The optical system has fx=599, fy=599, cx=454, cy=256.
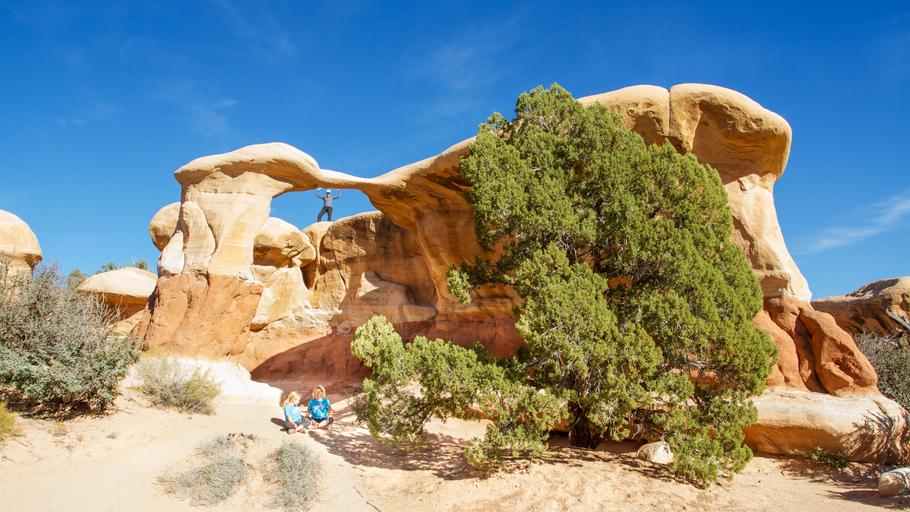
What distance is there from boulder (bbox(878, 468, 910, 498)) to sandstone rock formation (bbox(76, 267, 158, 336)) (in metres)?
20.0

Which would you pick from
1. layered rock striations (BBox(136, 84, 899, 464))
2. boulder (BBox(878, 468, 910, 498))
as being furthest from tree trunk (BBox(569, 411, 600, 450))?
boulder (BBox(878, 468, 910, 498))

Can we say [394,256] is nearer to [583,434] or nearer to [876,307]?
[583,434]

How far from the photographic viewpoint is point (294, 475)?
9.19 meters

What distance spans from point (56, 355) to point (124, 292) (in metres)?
11.7

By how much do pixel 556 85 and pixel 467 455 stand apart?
6.81 meters

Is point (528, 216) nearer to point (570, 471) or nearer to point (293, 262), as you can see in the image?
point (570, 471)

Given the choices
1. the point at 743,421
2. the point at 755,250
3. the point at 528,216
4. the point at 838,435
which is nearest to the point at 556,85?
the point at 528,216

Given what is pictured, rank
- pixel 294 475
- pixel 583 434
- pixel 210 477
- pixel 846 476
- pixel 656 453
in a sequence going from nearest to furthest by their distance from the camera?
pixel 210 477, pixel 294 475, pixel 846 476, pixel 656 453, pixel 583 434

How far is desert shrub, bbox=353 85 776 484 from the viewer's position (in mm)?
8828

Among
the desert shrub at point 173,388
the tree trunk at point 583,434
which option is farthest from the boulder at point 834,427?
the desert shrub at point 173,388

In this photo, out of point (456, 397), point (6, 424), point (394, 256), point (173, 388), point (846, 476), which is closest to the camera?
point (6, 424)

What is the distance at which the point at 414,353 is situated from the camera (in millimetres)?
9406

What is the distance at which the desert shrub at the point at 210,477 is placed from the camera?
8578 mm

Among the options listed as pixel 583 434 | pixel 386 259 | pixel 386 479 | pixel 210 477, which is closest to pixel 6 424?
pixel 210 477
